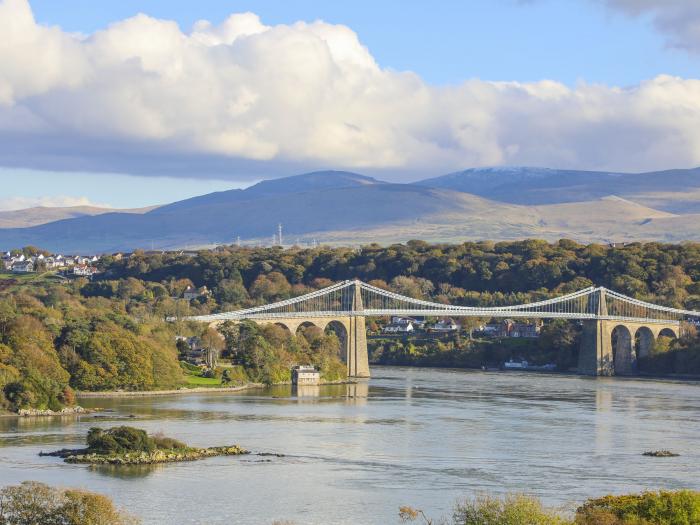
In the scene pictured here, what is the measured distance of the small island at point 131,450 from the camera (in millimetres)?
29156

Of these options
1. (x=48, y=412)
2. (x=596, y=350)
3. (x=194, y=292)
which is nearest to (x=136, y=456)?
(x=48, y=412)

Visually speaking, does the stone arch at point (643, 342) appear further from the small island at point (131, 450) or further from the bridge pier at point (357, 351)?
the small island at point (131, 450)

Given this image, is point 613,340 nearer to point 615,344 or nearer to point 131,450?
point 615,344

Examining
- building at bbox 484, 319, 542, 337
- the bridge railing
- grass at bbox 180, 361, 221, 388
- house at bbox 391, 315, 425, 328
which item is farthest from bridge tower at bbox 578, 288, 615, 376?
grass at bbox 180, 361, 221, 388

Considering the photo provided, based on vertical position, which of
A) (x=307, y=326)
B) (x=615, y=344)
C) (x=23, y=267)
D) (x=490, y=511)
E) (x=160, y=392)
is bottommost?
(x=490, y=511)

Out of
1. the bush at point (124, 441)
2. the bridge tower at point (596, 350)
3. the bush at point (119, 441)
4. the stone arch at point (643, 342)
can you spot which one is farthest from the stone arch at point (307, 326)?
the bush at point (119, 441)

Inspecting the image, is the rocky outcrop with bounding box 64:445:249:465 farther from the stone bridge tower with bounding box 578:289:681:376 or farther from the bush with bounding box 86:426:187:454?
the stone bridge tower with bounding box 578:289:681:376

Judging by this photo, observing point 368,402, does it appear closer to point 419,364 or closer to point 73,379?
point 73,379

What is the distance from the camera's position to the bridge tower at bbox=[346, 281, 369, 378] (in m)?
60.1

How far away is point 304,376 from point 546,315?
16329mm

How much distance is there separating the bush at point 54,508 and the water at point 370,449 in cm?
318

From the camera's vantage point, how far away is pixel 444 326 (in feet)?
257

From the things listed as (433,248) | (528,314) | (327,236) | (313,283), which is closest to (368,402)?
(528,314)

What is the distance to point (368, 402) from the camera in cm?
4491
